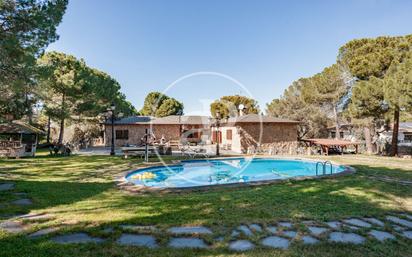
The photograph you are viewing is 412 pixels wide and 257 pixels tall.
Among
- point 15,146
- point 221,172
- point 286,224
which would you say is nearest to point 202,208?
point 286,224

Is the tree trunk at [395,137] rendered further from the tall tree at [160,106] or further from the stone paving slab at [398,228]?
the tall tree at [160,106]

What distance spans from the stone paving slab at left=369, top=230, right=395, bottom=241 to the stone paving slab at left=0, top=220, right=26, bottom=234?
5922 millimetres

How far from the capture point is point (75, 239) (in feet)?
11.6

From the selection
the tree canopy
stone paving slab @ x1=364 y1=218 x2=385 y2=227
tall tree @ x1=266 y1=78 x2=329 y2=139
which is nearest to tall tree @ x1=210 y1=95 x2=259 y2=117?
tall tree @ x1=266 y1=78 x2=329 y2=139

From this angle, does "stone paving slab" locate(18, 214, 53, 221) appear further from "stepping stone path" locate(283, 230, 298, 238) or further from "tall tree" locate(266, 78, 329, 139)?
Answer: "tall tree" locate(266, 78, 329, 139)

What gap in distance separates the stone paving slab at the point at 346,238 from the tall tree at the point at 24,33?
11950 millimetres

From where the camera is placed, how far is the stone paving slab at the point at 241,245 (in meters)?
3.32

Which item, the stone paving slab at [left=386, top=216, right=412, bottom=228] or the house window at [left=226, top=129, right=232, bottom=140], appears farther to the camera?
the house window at [left=226, top=129, right=232, bottom=140]

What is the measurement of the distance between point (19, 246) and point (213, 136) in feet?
87.5

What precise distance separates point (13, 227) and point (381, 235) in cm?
633

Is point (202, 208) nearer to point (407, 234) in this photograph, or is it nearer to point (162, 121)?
point (407, 234)

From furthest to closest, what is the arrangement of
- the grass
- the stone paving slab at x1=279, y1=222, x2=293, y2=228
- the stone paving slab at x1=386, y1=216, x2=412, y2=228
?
the stone paving slab at x1=386, y1=216, x2=412, y2=228 < the stone paving slab at x1=279, y1=222, x2=293, y2=228 < the grass

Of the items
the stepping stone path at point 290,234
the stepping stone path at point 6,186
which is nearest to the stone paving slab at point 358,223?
the stepping stone path at point 290,234

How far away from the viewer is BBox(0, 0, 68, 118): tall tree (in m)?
9.05
